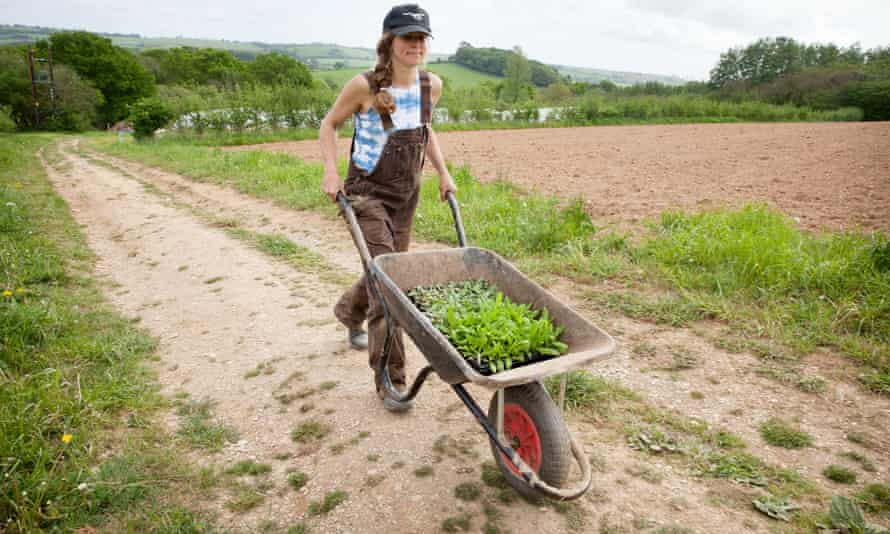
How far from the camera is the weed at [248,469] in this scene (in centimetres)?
233

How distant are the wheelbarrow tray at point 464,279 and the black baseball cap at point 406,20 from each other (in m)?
1.06

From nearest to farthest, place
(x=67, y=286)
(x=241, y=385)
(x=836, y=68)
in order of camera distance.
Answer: (x=241, y=385), (x=67, y=286), (x=836, y=68)

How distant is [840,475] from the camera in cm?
223

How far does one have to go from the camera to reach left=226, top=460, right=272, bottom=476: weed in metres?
2.33

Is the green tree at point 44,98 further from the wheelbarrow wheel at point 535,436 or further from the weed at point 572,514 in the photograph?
the weed at point 572,514

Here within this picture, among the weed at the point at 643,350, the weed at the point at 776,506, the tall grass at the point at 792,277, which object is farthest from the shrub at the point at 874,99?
the weed at the point at 776,506

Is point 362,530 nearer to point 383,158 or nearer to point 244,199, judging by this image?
point 383,158

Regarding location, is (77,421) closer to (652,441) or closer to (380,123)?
(380,123)

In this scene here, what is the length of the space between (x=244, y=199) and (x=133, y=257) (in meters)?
2.80

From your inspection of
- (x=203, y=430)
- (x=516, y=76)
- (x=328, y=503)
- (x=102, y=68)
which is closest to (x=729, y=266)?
(x=328, y=503)

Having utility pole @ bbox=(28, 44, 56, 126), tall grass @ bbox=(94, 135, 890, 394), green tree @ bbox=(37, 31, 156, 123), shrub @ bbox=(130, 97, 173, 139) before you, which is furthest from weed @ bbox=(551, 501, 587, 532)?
green tree @ bbox=(37, 31, 156, 123)

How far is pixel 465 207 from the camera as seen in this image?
21.8 feet

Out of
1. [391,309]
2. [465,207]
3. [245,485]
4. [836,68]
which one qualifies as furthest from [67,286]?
[836,68]

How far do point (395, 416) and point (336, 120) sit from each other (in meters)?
1.62
